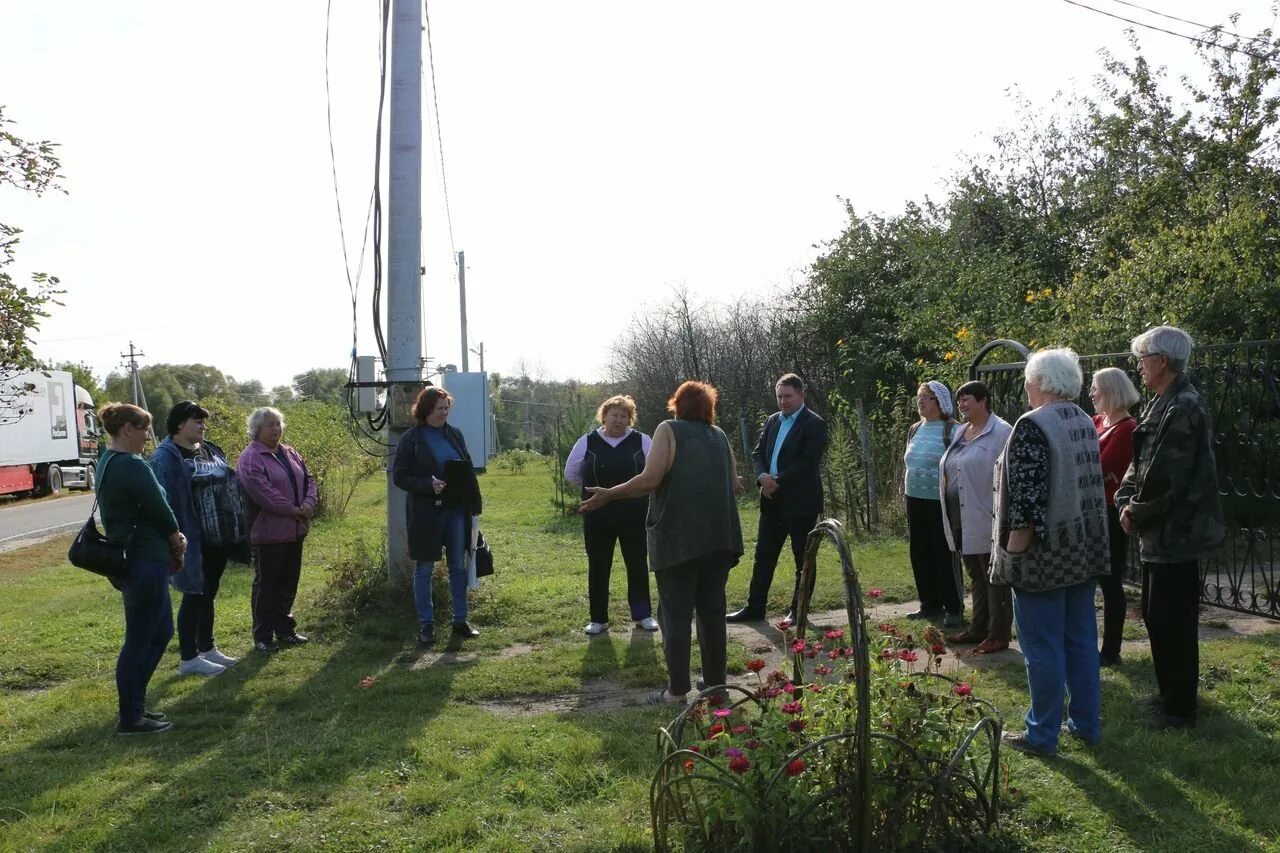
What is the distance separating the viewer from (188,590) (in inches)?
257

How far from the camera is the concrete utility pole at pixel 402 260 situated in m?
8.09

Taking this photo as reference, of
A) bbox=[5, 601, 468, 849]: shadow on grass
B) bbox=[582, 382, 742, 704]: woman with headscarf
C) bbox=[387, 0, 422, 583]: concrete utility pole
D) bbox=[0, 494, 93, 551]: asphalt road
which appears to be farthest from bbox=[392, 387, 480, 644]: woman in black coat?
bbox=[0, 494, 93, 551]: asphalt road

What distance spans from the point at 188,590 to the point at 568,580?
377cm

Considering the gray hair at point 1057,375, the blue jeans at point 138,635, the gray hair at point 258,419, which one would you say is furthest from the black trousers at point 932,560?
the blue jeans at point 138,635

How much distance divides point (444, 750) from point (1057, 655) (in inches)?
113

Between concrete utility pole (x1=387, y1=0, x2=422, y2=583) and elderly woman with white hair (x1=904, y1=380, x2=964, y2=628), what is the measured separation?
395 centimetres

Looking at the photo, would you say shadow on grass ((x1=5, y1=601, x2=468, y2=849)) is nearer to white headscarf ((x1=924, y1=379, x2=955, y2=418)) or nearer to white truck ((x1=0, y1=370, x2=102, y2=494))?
white headscarf ((x1=924, y1=379, x2=955, y2=418))

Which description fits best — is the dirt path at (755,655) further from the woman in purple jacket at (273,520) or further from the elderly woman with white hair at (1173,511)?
the elderly woman with white hair at (1173,511)

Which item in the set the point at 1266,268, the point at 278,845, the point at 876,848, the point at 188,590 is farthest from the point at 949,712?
the point at 1266,268

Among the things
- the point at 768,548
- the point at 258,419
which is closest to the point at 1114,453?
the point at 768,548

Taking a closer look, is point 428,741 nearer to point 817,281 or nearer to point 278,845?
point 278,845

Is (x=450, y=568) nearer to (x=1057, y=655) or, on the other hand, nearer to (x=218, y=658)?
(x=218, y=658)

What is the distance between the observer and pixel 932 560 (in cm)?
735

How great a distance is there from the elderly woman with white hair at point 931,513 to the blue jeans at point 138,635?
16.3 feet
